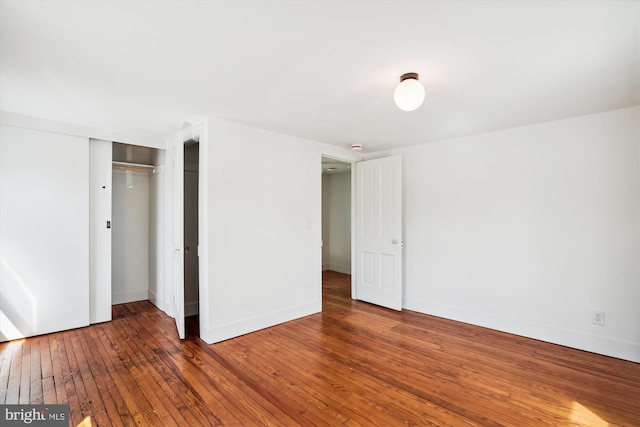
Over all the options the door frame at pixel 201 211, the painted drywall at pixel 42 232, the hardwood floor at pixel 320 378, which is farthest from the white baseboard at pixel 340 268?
the painted drywall at pixel 42 232

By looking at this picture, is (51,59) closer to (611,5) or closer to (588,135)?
(611,5)

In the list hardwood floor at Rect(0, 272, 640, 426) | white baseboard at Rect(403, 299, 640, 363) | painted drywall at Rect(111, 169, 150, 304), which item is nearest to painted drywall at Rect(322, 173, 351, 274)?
white baseboard at Rect(403, 299, 640, 363)

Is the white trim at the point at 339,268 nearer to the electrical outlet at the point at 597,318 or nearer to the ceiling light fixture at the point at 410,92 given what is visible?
the electrical outlet at the point at 597,318

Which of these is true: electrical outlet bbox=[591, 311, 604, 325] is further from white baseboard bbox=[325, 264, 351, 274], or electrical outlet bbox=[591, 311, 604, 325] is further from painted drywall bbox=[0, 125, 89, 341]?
painted drywall bbox=[0, 125, 89, 341]

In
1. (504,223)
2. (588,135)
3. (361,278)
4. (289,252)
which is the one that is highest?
(588,135)

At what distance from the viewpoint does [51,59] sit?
1.93 m

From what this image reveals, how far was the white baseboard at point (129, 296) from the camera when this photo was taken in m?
4.38

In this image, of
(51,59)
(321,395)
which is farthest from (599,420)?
(51,59)

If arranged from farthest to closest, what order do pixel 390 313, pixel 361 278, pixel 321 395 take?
pixel 361 278
pixel 390 313
pixel 321 395

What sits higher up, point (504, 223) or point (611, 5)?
point (611, 5)

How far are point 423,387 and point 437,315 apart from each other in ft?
6.02

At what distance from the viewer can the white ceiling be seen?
4.87 feet

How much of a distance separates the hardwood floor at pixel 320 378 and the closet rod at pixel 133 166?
2.19 m

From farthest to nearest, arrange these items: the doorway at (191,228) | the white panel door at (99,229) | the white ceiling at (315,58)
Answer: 1. the doorway at (191,228)
2. the white panel door at (99,229)
3. the white ceiling at (315,58)
